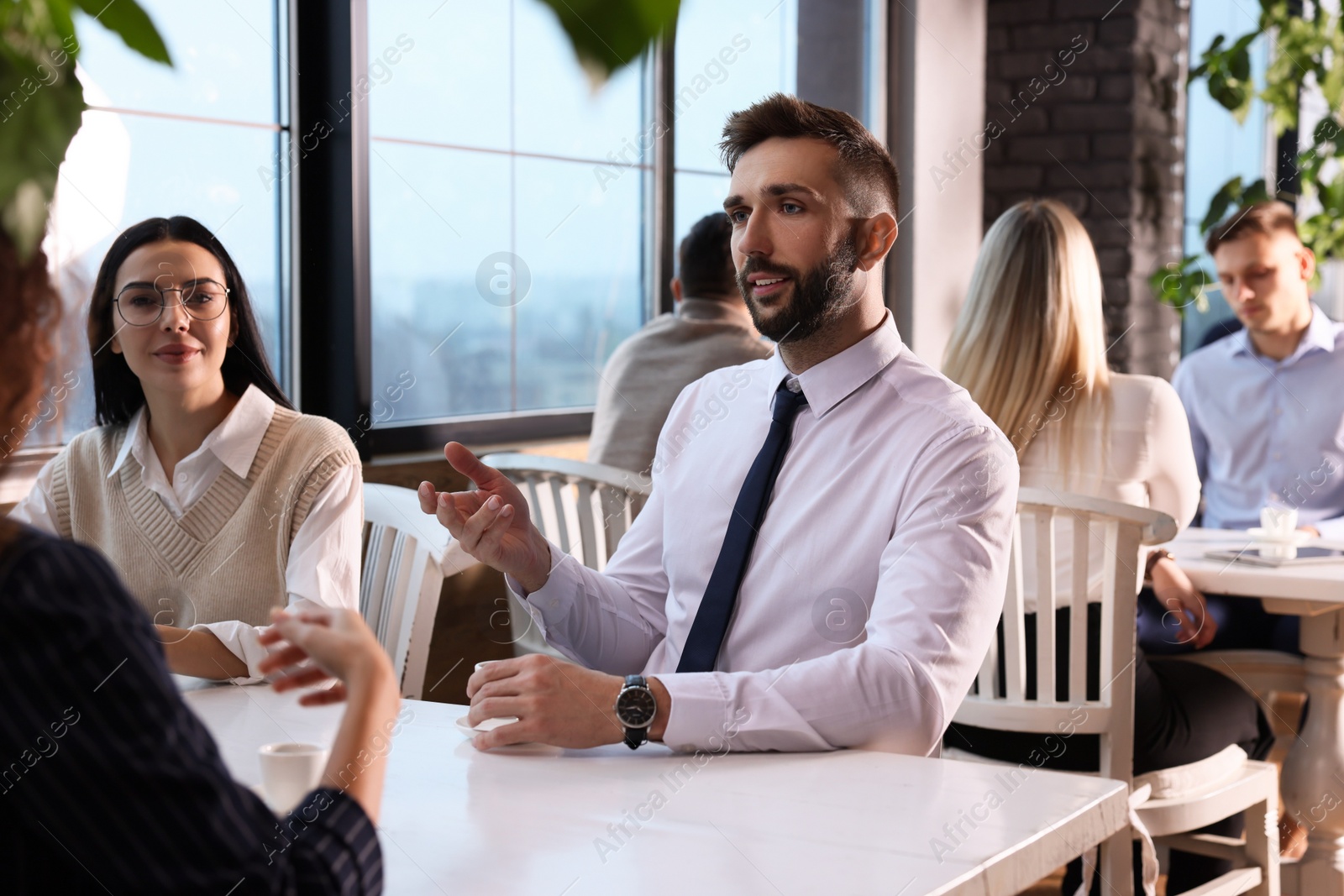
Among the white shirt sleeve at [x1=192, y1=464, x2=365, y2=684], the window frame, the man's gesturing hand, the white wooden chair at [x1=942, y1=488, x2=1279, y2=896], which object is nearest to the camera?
the man's gesturing hand

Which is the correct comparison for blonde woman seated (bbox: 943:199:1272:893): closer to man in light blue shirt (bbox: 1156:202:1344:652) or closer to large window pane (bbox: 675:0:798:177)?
man in light blue shirt (bbox: 1156:202:1344:652)

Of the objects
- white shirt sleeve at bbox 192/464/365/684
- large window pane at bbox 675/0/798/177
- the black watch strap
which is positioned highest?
large window pane at bbox 675/0/798/177

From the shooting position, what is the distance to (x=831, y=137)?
5.33 feet

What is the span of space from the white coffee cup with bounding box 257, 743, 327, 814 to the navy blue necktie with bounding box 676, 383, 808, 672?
65cm

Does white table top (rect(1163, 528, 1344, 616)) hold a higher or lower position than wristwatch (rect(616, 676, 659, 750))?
lower

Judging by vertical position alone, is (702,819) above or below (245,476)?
below

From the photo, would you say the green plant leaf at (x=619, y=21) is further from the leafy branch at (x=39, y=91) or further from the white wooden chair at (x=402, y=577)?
the white wooden chair at (x=402, y=577)

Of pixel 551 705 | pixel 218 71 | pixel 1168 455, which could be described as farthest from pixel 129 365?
pixel 1168 455

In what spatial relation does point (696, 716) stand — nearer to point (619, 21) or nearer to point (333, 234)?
point (619, 21)

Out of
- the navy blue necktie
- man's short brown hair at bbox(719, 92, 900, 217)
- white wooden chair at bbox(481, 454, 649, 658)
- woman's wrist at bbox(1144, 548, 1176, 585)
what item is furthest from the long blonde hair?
the navy blue necktie

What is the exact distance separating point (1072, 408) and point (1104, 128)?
2.43 meters

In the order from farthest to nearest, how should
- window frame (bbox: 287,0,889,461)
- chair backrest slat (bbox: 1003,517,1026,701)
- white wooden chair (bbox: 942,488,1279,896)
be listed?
window frame (bbox: 287,0,889,461) < chair backrest slat (bbox: 1003,517,1026,701) < white wooden chair (bbox: 942,488,1279,896)

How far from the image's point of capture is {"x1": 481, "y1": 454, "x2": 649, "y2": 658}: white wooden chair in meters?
2.40

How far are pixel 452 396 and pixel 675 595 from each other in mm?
1508
